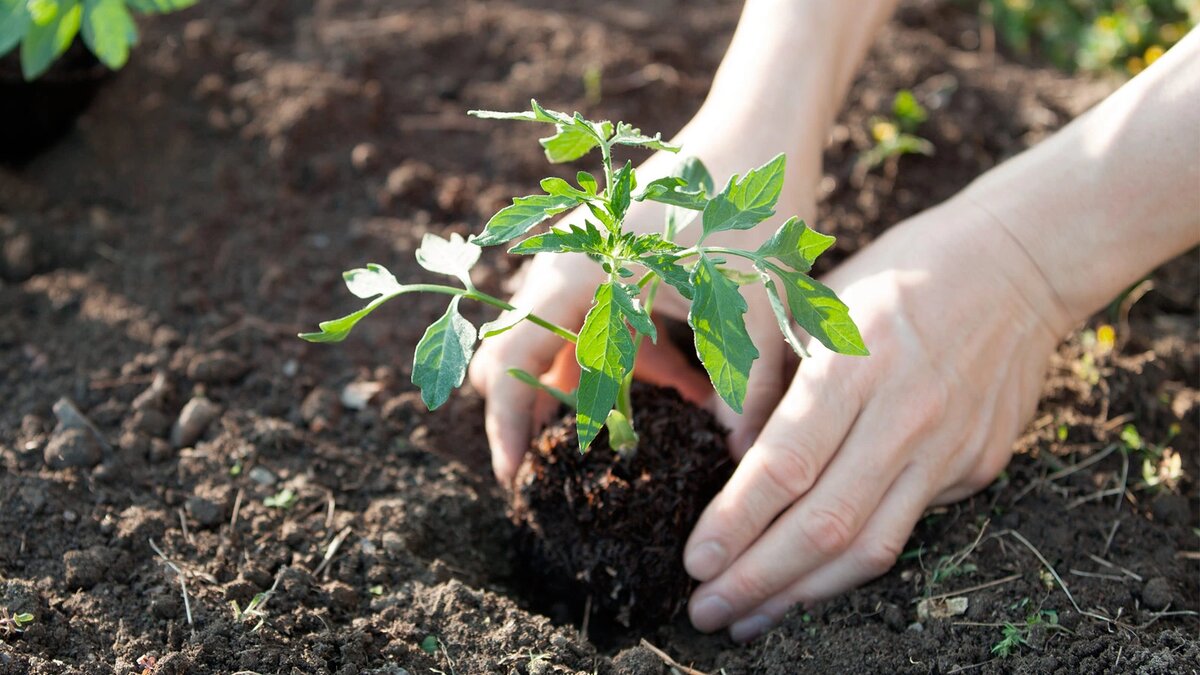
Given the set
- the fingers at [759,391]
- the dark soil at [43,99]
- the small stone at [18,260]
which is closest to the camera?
the fingers at [759,391]

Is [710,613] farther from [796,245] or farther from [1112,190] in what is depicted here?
[1112,190]

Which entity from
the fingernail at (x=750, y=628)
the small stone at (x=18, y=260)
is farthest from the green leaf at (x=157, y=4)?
the fingernail at (x=750, y=628)

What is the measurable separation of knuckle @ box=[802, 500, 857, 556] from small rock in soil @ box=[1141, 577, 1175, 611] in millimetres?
567

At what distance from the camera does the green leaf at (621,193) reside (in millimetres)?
1685

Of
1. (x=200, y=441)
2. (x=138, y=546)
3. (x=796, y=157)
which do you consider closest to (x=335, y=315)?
(x=200, y=441)

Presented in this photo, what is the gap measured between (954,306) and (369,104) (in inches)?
78.8

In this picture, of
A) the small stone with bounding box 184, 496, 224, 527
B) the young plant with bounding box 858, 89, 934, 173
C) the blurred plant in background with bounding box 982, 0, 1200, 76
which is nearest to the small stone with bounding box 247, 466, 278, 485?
the small stone with bounding box 184, 496, 224, 527

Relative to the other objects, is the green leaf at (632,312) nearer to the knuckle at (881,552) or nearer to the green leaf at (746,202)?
the green leaf at (746,202)

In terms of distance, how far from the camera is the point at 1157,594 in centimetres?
200

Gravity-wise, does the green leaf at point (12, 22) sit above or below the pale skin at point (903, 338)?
above

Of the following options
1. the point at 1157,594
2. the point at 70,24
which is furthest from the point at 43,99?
the point at 1157,594

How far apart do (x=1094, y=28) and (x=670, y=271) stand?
8.98ft

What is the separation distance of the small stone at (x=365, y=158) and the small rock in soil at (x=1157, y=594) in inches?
92.2

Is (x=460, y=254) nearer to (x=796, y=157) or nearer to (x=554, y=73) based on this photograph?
(x=796, y=157)
